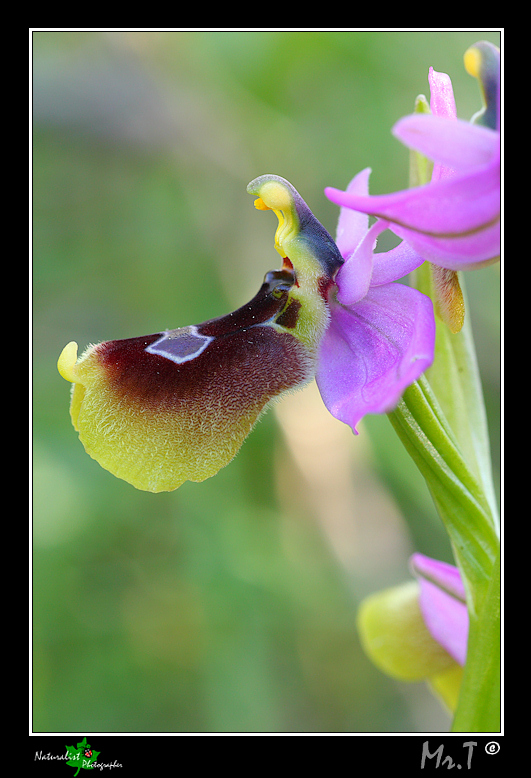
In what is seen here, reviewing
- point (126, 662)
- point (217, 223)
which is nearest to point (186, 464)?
point (126, 662)

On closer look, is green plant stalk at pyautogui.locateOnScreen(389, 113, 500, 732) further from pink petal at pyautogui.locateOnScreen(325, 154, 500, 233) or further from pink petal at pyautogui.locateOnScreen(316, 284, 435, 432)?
pink petal at pyautogui.locateOnScreen(325, 154, 500, 233)

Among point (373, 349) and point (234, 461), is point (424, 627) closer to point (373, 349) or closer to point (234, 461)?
point (373, 349)

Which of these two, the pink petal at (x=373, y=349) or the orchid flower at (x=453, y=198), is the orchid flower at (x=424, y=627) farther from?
the orchid flower at (x=453, y=198)

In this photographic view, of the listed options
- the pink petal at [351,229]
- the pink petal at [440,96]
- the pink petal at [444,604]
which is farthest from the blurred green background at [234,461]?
the pink petal at [440,96]

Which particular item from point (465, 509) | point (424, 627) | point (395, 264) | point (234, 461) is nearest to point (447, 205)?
point (395, 264)

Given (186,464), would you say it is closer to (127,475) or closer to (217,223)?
(127,475)

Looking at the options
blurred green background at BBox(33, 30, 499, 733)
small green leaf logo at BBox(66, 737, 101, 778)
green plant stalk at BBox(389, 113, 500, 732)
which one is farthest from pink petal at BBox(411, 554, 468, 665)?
blurred green background at BBox(33, 30, 499, 733)
